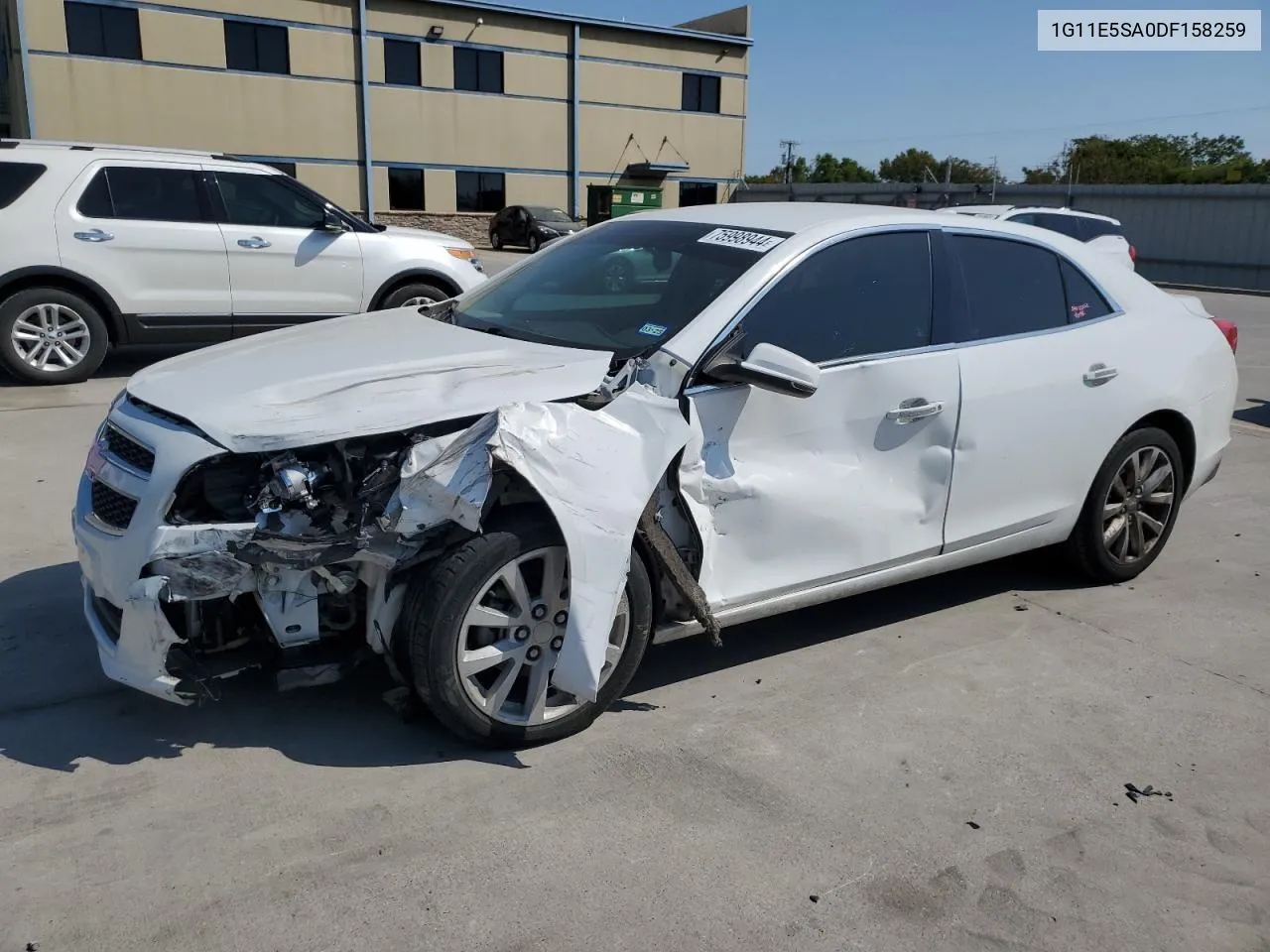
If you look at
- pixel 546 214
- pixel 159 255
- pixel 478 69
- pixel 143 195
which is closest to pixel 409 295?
pixel 159 255

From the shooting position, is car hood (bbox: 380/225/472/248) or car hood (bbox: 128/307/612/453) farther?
car hood (bbox: 380/225/472/248)

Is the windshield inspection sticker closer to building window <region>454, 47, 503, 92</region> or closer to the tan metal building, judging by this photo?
the tan metal building

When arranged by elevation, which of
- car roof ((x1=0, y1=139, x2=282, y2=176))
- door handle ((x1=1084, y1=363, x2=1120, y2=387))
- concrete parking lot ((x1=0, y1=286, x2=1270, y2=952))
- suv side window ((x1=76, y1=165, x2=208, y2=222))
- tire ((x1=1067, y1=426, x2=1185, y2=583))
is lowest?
concrete parking lot ((x1=0, y1=286, x2=1270, y2=952))

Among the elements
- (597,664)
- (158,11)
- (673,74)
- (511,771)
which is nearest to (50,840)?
(511,771)

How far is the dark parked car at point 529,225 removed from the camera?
107 ft

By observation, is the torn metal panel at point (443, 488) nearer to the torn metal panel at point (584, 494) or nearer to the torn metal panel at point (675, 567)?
the torn metal panel at point (584, 494)

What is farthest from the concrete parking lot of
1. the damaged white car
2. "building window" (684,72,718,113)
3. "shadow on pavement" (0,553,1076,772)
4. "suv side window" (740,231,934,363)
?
"building window" (684,72,718,113)

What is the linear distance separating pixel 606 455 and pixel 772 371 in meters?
0.66

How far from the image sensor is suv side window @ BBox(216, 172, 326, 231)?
952cm

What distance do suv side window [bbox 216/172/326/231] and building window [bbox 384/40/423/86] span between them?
28.8 metres

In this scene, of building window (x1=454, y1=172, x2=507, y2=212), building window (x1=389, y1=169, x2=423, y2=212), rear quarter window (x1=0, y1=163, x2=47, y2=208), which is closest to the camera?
rear quarter window (x1=0, y1=163, x2=47, y2=208)

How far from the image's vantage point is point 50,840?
303 cm

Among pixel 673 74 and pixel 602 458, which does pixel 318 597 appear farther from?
pixel 673 74

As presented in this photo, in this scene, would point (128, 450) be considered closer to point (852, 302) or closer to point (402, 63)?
point (852, 302)
